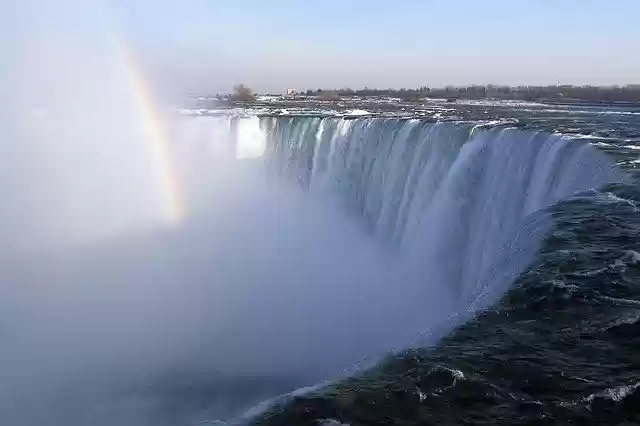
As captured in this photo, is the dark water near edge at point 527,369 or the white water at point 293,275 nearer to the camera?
the dark water near edge at point 527,369

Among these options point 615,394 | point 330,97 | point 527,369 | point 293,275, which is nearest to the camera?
point 615,394

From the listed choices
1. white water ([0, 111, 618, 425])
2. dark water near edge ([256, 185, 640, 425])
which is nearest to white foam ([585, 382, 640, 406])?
dark water near edge ([256, 185, 640, 425])

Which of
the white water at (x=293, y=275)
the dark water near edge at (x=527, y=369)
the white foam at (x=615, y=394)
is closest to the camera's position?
the dark water near edge at (x=527, y=369)

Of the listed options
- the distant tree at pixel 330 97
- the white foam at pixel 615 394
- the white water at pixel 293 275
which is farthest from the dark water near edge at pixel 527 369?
the distant tree at pixel 330 97

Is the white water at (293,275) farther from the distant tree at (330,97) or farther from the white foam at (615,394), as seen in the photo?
the distant tree at (330,97)

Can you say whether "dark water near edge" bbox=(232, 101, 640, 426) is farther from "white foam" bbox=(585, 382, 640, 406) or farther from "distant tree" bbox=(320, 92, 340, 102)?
"distant tree" bbox=(320, 92, 340, 102)

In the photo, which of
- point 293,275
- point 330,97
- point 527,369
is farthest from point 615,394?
point 330,97

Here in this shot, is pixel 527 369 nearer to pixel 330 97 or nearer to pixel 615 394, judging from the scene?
pixel 615 394

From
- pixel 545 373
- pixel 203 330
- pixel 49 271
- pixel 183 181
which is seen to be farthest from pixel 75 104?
pixel 545 373
